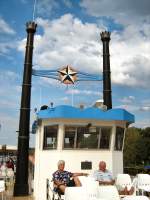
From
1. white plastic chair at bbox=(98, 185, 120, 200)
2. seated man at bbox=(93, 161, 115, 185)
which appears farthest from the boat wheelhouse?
white plastic chair at bbox=(98, 185, 120, 200)

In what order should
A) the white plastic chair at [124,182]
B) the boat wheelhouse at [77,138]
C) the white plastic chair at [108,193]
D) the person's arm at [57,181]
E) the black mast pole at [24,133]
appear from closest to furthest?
the white plastic chair at [108,193] < the person's arm at [57,181] < the white plastic chair at [124,182] < the boat wheelhouse at [77,138] < the black mast pole at [24,133]

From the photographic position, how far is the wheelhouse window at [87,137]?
38.6ft

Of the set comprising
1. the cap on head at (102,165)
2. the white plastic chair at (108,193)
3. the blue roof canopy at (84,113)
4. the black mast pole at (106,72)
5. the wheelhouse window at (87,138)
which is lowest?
the white plastic chair at (108,193)

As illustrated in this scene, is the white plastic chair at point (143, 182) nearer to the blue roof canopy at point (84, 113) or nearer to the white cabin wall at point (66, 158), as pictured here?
the white cabin wall at point (66, 158)

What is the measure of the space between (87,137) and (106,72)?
5317mm

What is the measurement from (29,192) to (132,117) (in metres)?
5.55

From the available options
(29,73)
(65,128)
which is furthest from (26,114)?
(65,128)

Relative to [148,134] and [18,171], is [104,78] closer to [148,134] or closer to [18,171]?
[18,171]

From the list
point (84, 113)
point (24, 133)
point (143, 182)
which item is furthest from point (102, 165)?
point (24, 133)

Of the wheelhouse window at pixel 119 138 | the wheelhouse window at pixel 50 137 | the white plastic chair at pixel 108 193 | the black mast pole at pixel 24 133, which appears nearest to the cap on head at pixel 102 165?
the wheelhouse window at pixel 50 137

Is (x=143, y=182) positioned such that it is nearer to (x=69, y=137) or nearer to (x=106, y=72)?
(x=69, y=137)

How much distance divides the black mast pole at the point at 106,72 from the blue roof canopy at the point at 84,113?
4.16 m

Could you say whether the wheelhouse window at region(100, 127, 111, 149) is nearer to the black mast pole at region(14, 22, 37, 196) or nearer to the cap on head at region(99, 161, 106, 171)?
the cap on head at region(99, 161, 106, 171)

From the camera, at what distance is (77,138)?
11.8 m
